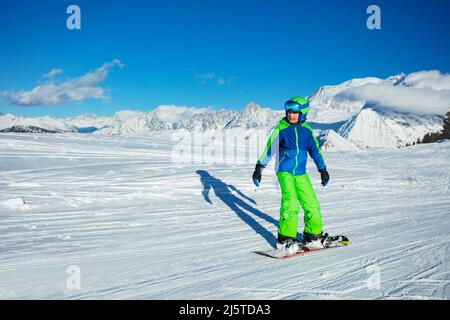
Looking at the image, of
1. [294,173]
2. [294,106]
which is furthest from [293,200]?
[294,106]

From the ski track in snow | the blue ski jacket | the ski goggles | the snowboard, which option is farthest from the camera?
the blue ski jacket

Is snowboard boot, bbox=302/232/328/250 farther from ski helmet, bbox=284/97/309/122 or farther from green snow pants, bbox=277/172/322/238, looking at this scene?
ski helmet, bbox=284/97/309/122

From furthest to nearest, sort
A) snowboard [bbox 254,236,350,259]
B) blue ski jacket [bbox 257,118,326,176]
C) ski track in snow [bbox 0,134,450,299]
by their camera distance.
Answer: blue ski jacket [bbox 257,118,326,176], snowboard [bbox 254,236,350,259], ski track in snow [bbox 0,134,450,299]

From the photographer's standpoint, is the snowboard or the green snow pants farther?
the green snow pants

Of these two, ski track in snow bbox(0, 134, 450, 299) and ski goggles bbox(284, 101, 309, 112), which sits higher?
ski goggles bbox(284, 101, 309, 112)

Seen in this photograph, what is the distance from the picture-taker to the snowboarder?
5605 millimetres

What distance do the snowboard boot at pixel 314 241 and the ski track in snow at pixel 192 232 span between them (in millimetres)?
223

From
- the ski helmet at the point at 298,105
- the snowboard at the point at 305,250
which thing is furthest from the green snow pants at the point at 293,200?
the ski helmet at the point at 298,105

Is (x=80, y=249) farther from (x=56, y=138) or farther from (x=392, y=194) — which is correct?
(x=56, y=138)

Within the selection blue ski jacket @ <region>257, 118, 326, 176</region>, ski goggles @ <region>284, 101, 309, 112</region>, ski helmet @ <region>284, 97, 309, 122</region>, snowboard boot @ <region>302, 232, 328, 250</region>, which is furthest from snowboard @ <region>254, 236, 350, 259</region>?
ski goggles @ <region>284, 101, 309, 112</region>

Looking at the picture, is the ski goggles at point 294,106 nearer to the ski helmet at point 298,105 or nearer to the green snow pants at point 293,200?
the ski helmet at point 298,105

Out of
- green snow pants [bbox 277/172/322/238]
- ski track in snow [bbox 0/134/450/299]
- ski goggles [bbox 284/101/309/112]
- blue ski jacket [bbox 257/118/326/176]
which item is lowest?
ski track in snow [bbox 0/134/450/299]

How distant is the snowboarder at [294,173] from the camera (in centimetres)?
561
